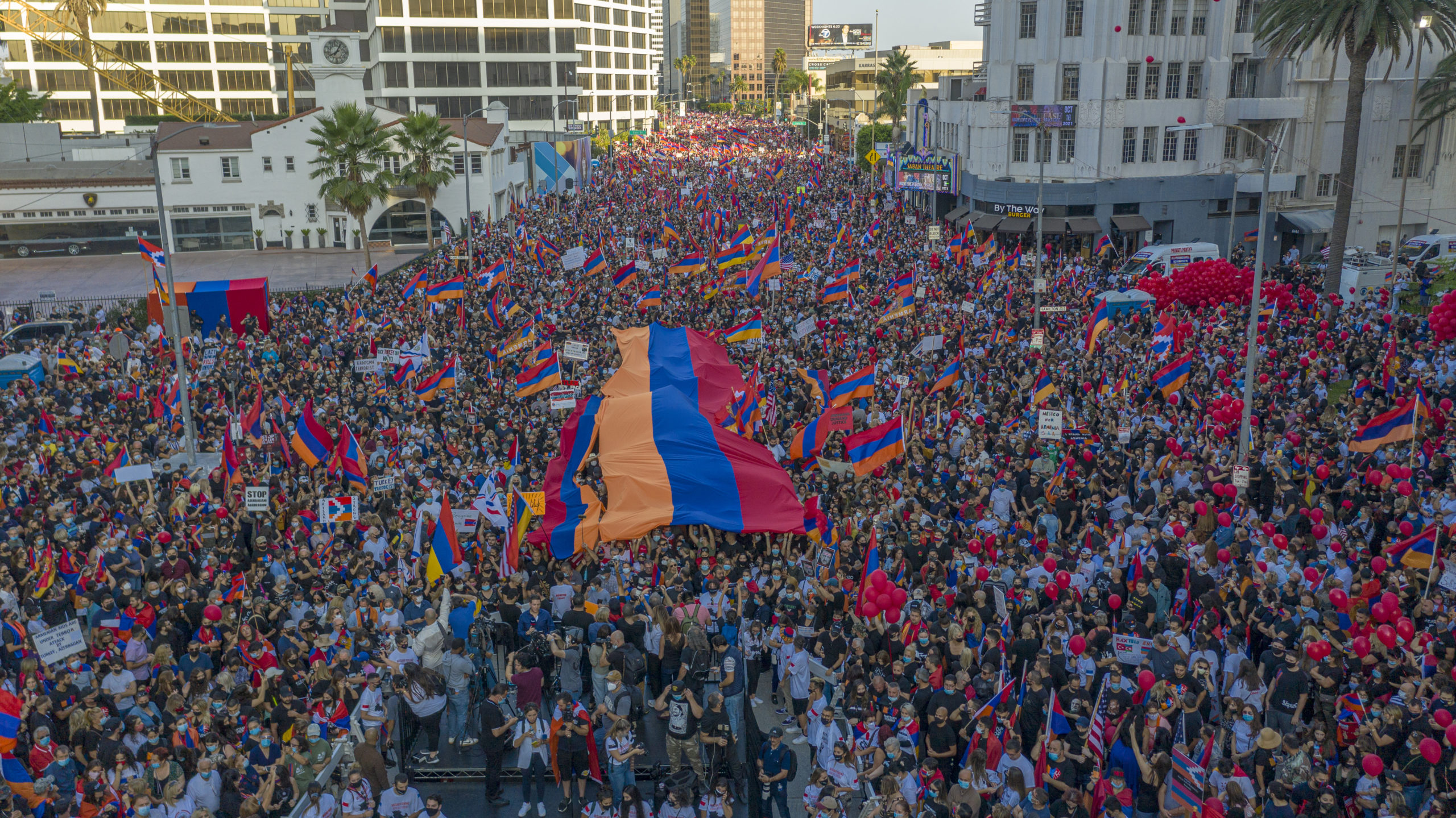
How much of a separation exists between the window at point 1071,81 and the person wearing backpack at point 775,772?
1825 inches

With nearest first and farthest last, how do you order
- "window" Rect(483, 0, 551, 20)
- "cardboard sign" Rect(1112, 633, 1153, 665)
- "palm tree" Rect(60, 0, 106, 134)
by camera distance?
"cardboard sign" Rect(1112, 633, 1153, 665)
"palm tree" Rect(60, 0, 106, 134)
"window" Rect(483, 0, 551, 20)

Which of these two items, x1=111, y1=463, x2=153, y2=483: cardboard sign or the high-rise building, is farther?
the high-rise building

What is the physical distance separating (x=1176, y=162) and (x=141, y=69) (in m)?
65.3

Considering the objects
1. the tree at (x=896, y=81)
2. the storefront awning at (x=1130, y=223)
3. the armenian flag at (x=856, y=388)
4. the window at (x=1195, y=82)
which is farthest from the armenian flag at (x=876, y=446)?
the tree at (x=896, y=81)

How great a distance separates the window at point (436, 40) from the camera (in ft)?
276

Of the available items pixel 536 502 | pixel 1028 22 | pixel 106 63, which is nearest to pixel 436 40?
pixel 106 63

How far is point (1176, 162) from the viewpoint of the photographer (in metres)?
51.3

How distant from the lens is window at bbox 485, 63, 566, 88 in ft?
284

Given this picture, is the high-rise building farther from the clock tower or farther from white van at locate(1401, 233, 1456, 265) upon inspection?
white van at locate(1401, 233, 1456, 265)

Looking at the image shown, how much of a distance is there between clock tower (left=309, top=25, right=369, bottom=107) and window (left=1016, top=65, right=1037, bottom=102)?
3186 centimetres

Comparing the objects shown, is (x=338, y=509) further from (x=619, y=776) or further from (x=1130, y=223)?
(x=1130, y=223)

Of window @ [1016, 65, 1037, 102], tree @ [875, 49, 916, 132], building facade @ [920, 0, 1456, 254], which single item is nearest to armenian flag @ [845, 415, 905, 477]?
building facade @ [920, 0, 1456, 254]

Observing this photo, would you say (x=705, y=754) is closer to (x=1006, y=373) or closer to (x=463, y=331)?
(x=1006, y=373)

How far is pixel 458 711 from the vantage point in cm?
1257
